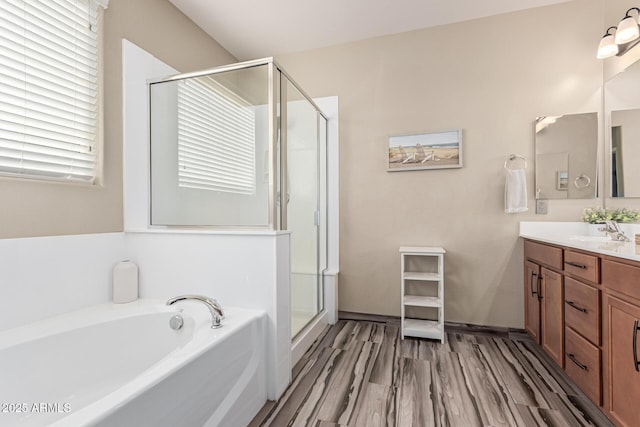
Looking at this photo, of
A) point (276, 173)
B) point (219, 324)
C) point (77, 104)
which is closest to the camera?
point (219, 324)

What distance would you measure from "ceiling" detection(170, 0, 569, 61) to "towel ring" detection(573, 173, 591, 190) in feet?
4.59

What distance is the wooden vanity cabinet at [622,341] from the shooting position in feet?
3.97

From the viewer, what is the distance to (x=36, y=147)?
1.47 m

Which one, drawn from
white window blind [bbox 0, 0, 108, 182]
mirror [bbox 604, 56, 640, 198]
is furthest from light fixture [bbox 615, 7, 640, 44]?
white window blind [bbox 0, 0, 108, 182]

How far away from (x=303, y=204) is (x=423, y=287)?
1.31 meters

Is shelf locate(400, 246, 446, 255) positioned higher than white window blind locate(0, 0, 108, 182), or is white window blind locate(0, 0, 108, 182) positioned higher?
white window blind locate(0, 0, 108, 182)

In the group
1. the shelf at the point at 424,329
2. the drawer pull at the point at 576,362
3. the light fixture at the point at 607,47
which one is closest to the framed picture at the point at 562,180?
the light fixture at the point at 607,47

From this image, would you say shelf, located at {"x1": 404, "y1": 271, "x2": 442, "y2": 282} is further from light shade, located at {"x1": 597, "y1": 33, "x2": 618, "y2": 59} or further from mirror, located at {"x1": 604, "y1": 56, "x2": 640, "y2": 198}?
light shade, located at {"x1": 597, "y1": 33, "x2": 618, "y2": 59}

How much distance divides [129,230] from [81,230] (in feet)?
0.87

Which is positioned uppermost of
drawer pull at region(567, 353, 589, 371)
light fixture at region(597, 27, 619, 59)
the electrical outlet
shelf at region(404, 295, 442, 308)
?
light fixture at region(597, 27, 619, 59)

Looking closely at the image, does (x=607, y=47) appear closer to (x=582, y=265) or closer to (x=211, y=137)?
(x=582, y=265)

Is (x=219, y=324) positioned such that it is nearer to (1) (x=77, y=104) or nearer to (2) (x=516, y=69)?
(1) (x=77, y=104)

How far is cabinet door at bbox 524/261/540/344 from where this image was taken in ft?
7.11

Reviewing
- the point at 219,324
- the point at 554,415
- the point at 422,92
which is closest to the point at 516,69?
the point at 422,92
